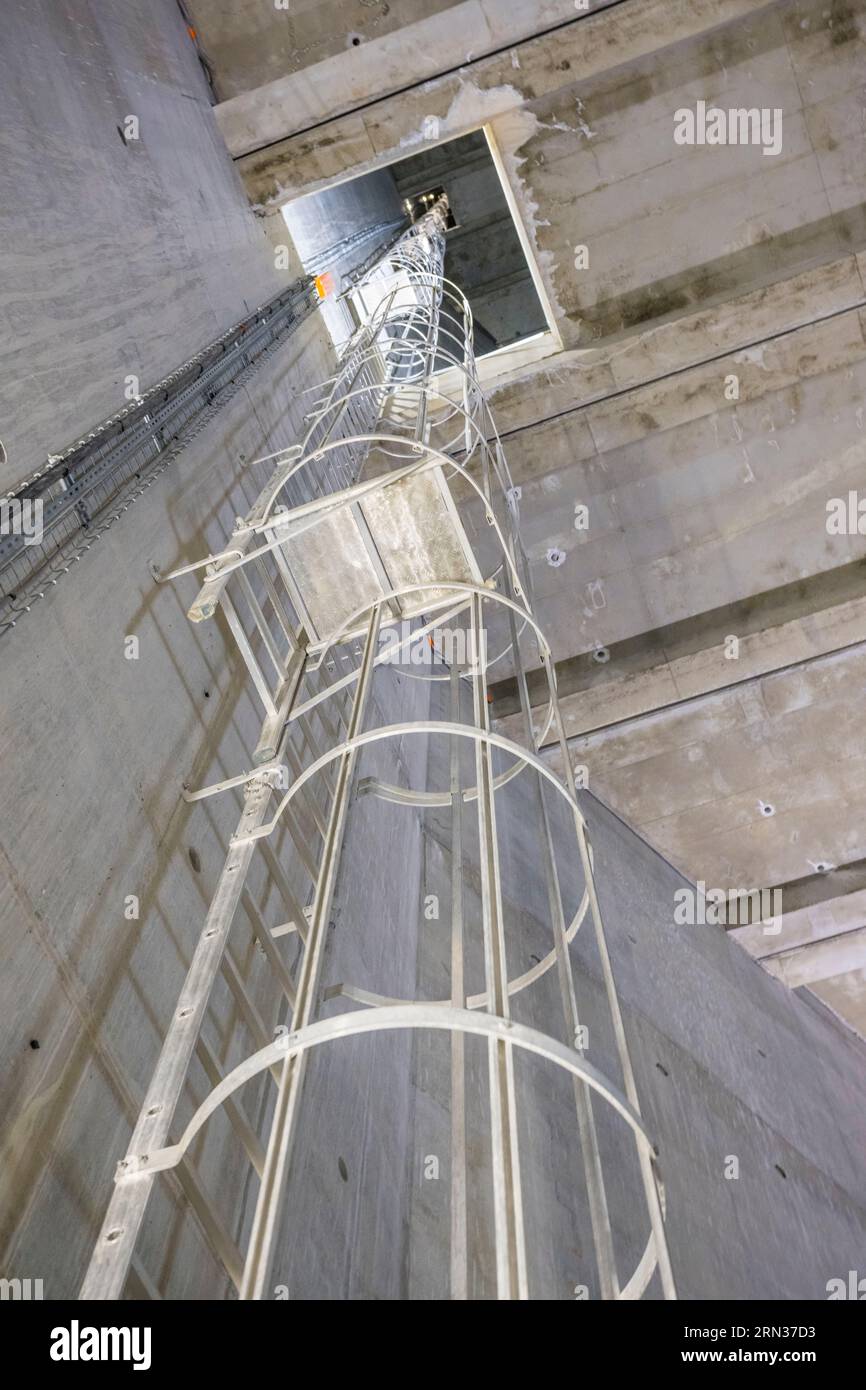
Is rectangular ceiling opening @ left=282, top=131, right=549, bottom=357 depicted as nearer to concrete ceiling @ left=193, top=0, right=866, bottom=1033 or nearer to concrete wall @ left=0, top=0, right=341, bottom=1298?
concrete ceiling @ left=193, top=0, right=866, bottom=1033

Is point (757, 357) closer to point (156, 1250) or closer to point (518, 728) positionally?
point (518, 728)

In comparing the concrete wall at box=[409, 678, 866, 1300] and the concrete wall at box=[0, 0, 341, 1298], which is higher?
the concrete wall at box=[0, 0, 341, 1298]

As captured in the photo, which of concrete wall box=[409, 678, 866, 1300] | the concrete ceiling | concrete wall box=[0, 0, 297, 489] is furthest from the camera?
the concrete ceiling

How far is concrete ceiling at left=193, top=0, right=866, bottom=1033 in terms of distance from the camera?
367 inches

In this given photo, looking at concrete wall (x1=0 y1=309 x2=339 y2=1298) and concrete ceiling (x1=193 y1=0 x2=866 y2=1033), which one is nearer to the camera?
concrete wall (x1=0 y1=309 x2=339 y2=1298)

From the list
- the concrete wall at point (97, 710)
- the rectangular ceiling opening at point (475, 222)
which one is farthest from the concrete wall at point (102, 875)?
the rectangular ceiling opening at point (475, 222)

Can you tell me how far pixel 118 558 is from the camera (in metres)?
3.94

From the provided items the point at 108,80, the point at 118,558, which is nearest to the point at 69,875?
the point at 118,558

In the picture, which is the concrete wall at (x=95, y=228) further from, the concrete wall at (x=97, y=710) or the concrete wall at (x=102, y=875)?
the concrete wall at (x=102, y=875)

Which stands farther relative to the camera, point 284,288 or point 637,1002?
point 284,288

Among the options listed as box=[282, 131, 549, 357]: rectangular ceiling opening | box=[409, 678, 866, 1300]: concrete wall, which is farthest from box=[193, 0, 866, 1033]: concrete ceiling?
box=[282, 131, 549, 357]: rectangular ceiling opening

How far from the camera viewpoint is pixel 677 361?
997 cm

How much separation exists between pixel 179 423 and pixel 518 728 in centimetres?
651

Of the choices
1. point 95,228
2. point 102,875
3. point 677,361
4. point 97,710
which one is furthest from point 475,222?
point 102,875
